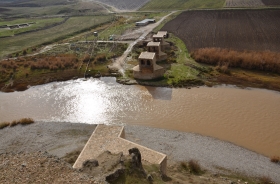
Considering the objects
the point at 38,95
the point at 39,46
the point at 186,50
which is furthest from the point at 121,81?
the point at 39,46

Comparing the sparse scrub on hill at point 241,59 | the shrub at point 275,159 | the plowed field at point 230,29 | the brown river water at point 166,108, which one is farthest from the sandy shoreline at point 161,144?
the plowed field at point 230,29

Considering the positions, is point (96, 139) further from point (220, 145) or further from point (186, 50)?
point (186, 50)

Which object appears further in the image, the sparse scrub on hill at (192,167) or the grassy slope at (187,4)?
the grassy slope at (187,4)

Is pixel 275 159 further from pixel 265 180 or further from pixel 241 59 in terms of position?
pixel 241 59

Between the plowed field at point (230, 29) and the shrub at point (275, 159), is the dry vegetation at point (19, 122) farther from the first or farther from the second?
the plowed field at point (230, 29)

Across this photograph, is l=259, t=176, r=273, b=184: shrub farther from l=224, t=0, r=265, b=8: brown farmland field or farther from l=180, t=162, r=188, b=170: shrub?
l=224, t=0, r=265, b=8: brown farmland field

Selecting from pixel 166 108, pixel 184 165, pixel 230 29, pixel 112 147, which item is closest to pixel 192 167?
pixel 184 165
